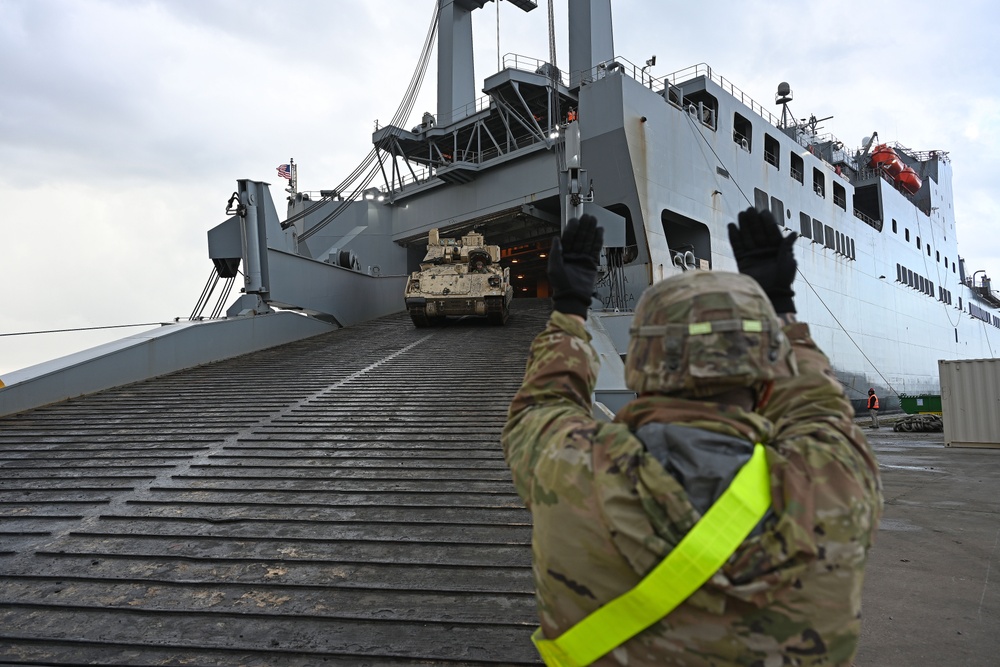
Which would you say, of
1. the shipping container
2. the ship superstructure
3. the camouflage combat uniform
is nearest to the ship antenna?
the ship superstructure

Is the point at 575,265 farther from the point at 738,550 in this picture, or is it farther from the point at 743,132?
the point at 743,132

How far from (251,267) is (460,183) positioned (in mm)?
8569

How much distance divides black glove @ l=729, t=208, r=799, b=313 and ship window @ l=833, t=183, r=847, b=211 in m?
21.4

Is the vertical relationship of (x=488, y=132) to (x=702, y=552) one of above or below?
above

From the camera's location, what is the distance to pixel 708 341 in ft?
3.65

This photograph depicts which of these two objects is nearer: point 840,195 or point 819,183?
point 819,183

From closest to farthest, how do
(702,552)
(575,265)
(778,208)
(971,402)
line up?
(702,552)
(575,265)
(971,402)
(778,208)

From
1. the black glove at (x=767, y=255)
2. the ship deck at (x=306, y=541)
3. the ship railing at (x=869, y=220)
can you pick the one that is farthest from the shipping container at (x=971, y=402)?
the ship railing at (x=869, y=220)

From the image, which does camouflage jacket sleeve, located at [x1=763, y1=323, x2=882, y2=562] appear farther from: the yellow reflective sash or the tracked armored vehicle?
the tracked armored vehicle

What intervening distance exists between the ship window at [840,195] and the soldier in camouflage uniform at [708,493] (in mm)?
21962

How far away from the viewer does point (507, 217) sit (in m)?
17.4

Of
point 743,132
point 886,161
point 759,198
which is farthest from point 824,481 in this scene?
point 886,161

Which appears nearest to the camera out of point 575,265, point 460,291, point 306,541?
point 575,265

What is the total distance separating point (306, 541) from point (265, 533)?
28 centimetres
